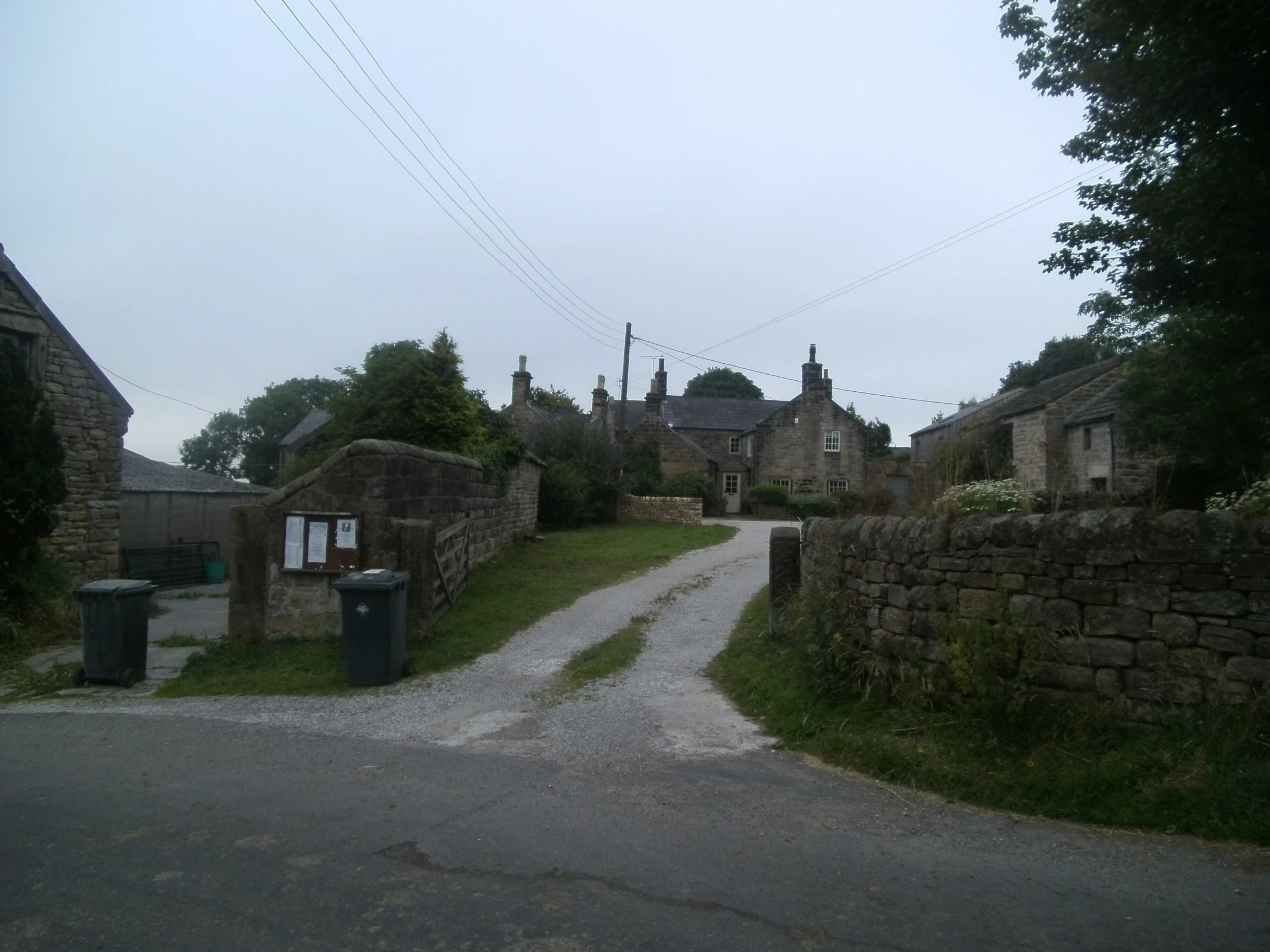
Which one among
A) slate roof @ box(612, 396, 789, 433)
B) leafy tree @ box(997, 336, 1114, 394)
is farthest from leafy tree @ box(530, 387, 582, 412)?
leafy tree @ box(997, 336, 1114, 394)

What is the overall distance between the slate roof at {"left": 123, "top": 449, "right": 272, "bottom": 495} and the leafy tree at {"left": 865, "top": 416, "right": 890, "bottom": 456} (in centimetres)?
5051

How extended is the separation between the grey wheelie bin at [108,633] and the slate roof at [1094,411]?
26.4 meters

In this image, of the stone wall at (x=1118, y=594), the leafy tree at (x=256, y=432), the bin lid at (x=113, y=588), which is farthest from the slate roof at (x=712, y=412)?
the stone wall at (x=1118, y=594)

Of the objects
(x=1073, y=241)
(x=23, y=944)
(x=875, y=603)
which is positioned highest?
(x=1073, y=241)

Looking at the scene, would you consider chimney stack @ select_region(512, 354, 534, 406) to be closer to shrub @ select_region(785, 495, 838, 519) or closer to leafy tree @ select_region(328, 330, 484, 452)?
shrub @ select_region(785, 495, 838, 519)

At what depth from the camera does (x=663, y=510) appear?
114 ft

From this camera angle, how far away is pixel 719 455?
2067 inches

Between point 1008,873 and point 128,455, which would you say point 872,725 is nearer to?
point 1008,873

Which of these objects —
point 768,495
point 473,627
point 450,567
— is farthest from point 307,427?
point 473,627

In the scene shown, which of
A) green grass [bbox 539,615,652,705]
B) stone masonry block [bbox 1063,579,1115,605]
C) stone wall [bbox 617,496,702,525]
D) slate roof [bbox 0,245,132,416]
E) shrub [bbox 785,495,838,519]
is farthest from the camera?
shrub [bbox 785,495,838,519]

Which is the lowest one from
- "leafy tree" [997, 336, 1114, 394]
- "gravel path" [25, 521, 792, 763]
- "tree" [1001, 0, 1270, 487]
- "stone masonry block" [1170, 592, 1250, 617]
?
"gravel path" [25, 521, 792, 763]

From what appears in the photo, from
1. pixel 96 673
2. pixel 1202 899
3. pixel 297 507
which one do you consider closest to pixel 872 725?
pixel 1202 899

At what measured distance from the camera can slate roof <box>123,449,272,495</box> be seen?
22266mm

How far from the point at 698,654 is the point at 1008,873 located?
20.2ft
